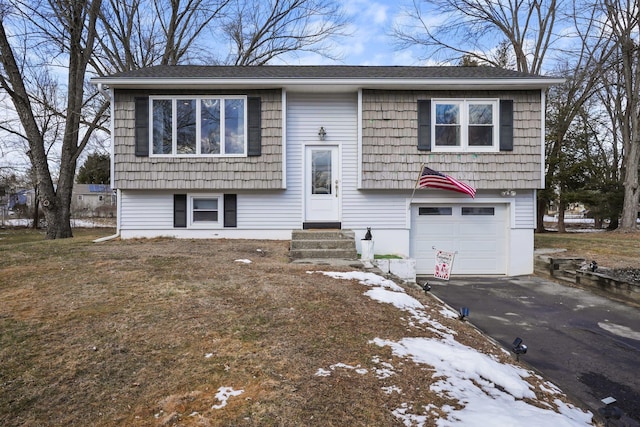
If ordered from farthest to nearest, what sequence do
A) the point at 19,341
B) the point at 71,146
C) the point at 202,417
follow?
the point at 71,146 < the point at 19,341 < the point at 202,417

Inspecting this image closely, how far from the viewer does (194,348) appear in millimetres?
3029

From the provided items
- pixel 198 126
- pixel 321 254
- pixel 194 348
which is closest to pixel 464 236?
pixel 321 254

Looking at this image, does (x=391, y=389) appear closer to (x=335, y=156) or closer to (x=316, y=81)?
(x=335, y=156)

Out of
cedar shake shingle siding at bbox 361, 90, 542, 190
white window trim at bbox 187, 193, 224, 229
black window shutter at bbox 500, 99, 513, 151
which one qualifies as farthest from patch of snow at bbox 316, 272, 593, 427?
black window shutter at bbox 500, 99, 513, 151

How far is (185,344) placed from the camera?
3.10 m

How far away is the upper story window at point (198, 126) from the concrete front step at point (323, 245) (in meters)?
2.62

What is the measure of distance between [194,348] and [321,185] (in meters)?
6.84

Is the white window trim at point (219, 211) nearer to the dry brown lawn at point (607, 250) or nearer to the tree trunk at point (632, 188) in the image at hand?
the dry brown lawn at point (607, 250)

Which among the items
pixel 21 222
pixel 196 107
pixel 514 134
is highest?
pixel 196 107

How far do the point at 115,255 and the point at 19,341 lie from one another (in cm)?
377

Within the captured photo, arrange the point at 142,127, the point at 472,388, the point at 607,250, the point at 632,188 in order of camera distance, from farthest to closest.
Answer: the point at 632,188
the point at 607,250
the point at 142,127
the point at 472,388

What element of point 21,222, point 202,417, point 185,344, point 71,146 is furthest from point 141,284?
point 21,222

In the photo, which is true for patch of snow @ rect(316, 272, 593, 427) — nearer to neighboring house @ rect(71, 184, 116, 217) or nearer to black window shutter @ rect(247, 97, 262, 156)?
black window shutter @ rect(247, 97, 262, 156)

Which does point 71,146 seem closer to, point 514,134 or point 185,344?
point 185,344
